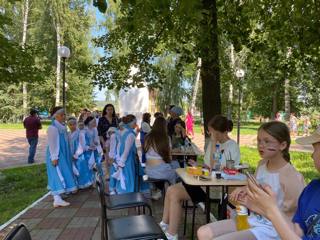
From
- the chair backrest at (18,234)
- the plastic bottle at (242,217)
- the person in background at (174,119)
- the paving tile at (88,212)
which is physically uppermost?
the person in background at (174,119)

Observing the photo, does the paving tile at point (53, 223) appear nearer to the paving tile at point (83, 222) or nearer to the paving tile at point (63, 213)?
the paving tile at point (83, 222)

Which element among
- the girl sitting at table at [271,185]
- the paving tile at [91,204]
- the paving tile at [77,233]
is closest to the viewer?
the girl sitting at table at [271,185]

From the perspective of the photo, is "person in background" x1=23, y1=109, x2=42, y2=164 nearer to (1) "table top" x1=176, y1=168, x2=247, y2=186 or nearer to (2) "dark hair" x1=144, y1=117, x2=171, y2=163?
(2) "dark hair" x1=144, y1=117, x2=171, y2=163

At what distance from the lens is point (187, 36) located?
7.90 metres

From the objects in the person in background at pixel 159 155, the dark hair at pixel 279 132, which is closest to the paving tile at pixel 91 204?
the person in background at pixel 159 155

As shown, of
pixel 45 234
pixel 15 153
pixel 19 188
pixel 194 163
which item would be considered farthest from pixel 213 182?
pixel 15 153

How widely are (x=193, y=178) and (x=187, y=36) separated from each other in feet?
12.7

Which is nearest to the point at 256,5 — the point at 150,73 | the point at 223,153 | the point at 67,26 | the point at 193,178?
the point at 150,73

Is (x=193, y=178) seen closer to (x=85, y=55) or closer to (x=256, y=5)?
(x=256, y=5)

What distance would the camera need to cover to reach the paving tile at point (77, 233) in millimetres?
5728

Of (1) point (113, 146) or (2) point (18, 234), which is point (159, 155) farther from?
(2) point (18, 234)

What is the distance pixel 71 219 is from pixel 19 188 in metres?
3.94

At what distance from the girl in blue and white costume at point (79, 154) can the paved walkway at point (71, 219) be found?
31.1 inches

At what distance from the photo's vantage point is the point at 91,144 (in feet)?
→ 31.3
